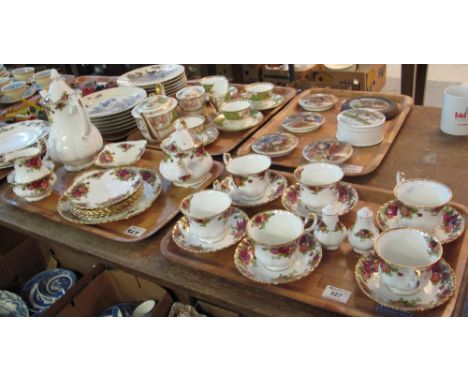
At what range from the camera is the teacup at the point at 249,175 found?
3.71 feet

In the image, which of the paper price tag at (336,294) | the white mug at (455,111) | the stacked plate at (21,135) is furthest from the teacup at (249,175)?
the stacked plate at (21,135)

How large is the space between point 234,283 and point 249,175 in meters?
0.30

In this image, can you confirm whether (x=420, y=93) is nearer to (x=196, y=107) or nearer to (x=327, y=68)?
(x=327, y=68)

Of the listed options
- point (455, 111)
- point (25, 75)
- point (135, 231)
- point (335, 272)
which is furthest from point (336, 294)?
point (25, 75)

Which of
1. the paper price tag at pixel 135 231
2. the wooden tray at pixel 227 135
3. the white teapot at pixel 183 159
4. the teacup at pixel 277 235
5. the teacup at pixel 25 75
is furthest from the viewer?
the teacup at pixel 25 75

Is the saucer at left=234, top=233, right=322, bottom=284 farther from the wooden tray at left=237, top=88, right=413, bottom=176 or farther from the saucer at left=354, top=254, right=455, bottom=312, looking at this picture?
the wooden tray at left=237, top=88, right=413, bottom=176

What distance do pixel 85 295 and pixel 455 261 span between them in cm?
114

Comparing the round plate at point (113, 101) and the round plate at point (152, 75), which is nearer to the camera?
the round plate at point (113, 101)

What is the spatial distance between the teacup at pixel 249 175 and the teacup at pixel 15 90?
152cm

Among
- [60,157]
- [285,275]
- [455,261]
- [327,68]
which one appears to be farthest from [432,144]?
[327,68]

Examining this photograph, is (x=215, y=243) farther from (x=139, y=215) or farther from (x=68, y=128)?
(x=68, y=128)

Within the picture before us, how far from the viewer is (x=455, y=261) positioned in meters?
0.88

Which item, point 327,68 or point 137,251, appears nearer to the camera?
point 137,251

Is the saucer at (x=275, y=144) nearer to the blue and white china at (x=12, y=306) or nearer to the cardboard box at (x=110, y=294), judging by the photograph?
the cardboard box at (x=110, y=294)
